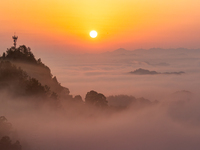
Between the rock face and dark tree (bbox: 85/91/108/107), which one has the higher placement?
the rock face

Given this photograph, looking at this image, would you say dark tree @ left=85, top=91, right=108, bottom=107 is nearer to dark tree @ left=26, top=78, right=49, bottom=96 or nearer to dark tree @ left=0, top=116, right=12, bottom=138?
dark tree @ left=26, top=78, right=49, bottom=96

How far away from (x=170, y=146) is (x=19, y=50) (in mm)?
74578

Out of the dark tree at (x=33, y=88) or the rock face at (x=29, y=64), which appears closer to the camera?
the dark tree at (x=33, y=88)

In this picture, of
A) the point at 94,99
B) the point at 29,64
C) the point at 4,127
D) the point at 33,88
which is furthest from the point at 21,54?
the point at 4,127

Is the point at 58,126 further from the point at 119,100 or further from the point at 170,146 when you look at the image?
the point at 119,100

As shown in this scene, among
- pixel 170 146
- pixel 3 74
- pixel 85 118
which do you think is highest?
pixel 3 74

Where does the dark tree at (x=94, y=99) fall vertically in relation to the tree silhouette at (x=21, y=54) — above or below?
below

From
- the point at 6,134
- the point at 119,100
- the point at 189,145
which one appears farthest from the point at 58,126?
the point at 119,100

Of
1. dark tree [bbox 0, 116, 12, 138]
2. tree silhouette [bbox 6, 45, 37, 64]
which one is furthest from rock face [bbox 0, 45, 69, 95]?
dark tree [bbox 0, 116, 12, 138]

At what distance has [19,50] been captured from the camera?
5175cm

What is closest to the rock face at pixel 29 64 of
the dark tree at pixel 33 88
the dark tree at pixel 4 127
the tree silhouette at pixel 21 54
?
the tree silhouette at pixel 21 54

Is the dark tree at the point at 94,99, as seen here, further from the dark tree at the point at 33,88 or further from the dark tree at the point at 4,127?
the dark tree at the point at 4,127

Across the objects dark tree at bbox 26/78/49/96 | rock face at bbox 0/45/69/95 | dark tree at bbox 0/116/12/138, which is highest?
rock face at bbox 0/45/69/95

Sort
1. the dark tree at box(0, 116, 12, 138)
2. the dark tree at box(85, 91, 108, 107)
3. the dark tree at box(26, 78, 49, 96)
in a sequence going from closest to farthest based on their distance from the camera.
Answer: the dark tree at box(0, 116, 12, 138)
the dark tree at box(26, 78, 49, 96)
the dark tree at box(85, 91, 108, 107)
